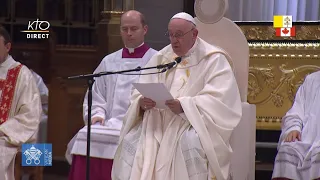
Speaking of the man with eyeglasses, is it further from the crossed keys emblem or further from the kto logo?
the kto logo

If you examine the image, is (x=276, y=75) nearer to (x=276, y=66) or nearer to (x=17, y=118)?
(x=276, y=66)

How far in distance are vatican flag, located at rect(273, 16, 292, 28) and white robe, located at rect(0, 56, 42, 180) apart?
8.81 feet

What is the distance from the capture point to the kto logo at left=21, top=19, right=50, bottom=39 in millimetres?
7985

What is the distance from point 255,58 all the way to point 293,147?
2207 mm

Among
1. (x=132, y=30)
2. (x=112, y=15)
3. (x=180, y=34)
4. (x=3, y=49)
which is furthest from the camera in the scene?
(x=112, y=15)

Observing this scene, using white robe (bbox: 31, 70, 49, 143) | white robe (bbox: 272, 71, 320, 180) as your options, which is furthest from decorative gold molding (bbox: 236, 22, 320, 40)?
white robe (bbox: 31, 70, 49, 143)

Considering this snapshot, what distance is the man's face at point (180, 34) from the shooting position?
17.8ft

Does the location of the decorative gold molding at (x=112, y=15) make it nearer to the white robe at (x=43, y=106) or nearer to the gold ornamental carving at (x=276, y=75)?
the white robe at (x=43, y=106)

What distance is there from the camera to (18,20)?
26.2 feet

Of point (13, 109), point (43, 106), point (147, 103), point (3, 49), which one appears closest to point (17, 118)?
point (13, 109)

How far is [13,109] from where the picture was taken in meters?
6.60

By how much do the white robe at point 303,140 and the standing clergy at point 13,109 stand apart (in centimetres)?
215

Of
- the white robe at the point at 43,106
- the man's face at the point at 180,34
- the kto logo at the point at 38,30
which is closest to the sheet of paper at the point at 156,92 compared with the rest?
the man's face at the point at 180,34

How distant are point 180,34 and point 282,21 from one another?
2699 mm
